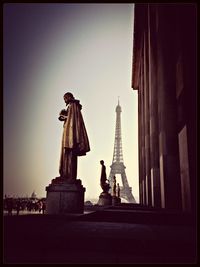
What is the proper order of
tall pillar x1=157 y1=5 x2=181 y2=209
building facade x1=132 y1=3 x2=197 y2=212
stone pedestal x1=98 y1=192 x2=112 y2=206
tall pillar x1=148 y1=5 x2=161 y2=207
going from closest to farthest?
building facade x1=132 y1=3 x2=197 y2=212 → tall pillar x1=157 y1=5 x2=181 y2=209 → tall pillar x1=148 y1=5 x2=161 y2=207 → stone pedestal x1=98 y1=192 x2=112 y2=206

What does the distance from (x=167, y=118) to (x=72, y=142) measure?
4957mm

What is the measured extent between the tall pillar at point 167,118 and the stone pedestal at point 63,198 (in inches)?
175

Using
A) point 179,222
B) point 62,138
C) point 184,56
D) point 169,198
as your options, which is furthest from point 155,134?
point 179,222

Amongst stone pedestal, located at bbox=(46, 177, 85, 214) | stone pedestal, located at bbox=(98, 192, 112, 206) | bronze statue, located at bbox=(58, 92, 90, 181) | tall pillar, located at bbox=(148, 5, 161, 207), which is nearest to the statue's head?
Answer: bronze statue, located at bbox=(58, 92, 90, 181)

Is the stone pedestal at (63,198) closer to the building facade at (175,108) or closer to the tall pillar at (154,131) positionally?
the building facade at (175,108)

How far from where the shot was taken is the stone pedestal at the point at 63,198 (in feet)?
19.1

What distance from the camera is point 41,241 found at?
217cm

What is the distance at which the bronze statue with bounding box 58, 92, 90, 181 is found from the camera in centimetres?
633

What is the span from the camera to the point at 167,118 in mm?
9859

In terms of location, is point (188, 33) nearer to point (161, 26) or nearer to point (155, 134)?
point (161, 26)

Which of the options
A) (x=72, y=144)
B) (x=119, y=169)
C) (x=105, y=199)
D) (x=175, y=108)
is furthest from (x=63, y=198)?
(x=119, y=169)

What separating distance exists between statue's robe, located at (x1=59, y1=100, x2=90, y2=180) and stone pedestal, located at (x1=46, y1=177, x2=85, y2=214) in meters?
0.34

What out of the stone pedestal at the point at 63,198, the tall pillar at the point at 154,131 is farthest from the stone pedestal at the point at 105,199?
the stone pedestal at the point at 63,198

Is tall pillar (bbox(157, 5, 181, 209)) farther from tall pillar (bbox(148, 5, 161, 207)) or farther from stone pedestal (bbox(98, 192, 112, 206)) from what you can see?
stone pedestal (bbox(98, 192, 112, 206))
